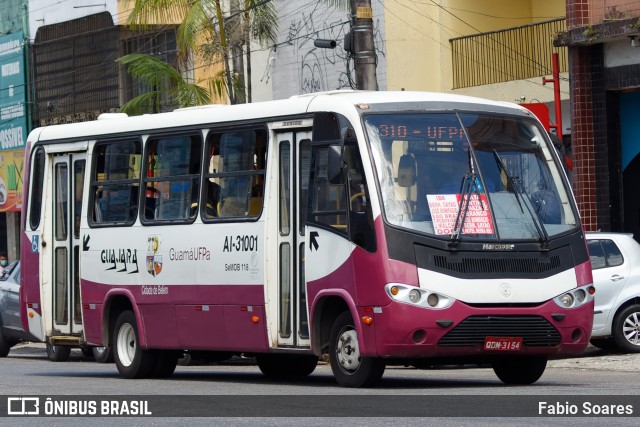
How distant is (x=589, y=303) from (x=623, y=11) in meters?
11.4

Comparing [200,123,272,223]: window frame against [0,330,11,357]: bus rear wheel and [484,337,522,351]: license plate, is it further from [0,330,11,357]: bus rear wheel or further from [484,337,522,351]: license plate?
[0,330,11,357]: bus rear wheel

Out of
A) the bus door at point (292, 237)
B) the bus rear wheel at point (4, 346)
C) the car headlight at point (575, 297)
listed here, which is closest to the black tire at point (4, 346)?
the bus rear wheel at point (4, 346)

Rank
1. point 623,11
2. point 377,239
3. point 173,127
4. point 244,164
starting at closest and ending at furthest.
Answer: point 377,239 < point 244,164 < point 173,127 < point 623,11

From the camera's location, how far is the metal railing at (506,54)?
30.2 metres

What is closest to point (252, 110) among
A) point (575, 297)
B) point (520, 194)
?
point (520, 194)

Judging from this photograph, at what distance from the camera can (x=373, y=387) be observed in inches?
592

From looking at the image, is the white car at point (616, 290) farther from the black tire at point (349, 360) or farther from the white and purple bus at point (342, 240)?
A: the black tire at point (349, 360)

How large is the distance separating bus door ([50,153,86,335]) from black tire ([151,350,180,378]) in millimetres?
1405

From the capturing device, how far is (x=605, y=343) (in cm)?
2180

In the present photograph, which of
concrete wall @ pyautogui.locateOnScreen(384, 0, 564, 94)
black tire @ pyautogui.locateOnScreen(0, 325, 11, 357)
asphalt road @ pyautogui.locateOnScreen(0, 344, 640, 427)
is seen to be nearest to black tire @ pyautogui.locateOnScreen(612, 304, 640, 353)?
asphalt road @ pyautogui.locateOnScreen(0, 344, 640, 427)

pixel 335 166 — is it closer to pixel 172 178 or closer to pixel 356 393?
pixel 356 393

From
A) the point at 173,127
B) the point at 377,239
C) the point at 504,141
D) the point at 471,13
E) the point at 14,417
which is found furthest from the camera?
the point at 471,13

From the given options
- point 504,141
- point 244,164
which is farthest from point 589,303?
point 244,164

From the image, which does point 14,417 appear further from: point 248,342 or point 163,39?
point 163,39
